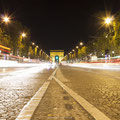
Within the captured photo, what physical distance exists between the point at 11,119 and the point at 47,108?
81cm

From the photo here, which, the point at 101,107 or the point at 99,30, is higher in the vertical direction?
the point at 99,30

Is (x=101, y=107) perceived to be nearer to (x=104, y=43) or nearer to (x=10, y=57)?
(x=10, y=57)

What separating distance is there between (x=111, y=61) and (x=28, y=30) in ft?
165

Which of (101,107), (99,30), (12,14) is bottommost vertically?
(101,107)

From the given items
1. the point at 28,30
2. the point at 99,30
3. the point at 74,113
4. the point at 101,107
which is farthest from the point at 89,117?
the point at 28,30

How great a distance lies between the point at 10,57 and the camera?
36.3 m

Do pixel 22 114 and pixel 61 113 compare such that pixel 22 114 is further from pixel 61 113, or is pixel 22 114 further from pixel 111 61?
pixel 111 61

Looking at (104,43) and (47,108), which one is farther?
(104,43)

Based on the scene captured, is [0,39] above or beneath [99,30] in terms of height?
beneath

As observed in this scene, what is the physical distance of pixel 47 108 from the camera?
128 inches

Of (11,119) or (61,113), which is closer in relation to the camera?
(11,119)

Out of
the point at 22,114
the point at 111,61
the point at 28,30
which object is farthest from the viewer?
the point at 28,30

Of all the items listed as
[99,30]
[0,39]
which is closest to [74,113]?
[0,39]

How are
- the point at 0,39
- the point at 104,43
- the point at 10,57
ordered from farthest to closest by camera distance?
the point at 104,43
the point at 0,39
the point at 10,57
